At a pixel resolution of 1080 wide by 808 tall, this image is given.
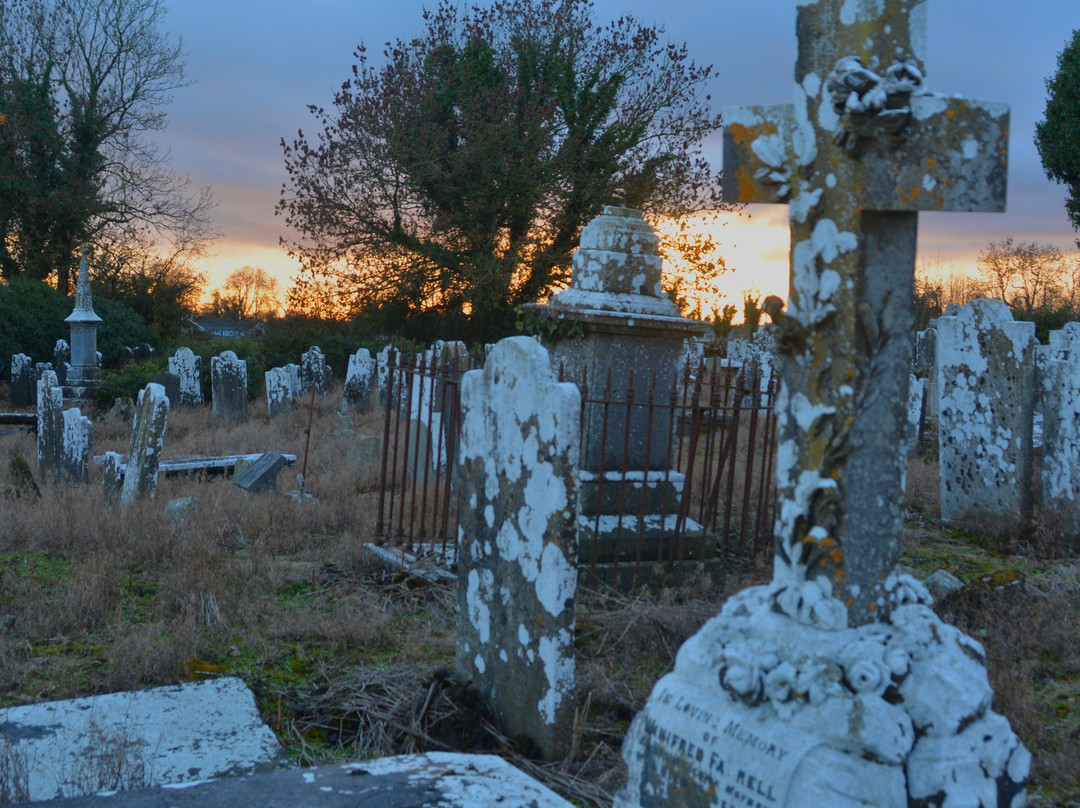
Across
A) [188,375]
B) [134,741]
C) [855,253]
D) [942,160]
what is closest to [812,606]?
[855,253]

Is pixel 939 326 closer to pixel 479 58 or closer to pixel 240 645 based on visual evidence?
pixel 240 645

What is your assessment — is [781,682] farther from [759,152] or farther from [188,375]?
[188,375]

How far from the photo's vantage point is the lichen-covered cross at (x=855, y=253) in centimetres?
235

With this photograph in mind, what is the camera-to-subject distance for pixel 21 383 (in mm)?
20016

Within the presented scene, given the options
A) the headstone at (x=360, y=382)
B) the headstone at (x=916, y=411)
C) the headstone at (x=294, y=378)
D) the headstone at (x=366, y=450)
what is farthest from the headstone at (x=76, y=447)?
the headstone at (x=916, y=411)

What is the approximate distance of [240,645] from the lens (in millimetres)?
4918

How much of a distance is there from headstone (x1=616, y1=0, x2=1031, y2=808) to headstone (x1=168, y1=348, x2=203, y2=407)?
17.6 m

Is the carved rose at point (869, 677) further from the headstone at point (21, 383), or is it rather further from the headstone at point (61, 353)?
the headstone at point (61, 353)

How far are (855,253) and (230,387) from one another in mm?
15327

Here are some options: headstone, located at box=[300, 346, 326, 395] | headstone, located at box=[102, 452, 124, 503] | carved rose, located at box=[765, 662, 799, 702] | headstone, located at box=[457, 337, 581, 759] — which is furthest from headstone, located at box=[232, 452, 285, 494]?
headstone, located at box=[300, 346, 326, 395]

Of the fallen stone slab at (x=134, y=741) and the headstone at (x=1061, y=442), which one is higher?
the headstone at (x=1061, y=442)

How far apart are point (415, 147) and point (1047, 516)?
16908 millimetres

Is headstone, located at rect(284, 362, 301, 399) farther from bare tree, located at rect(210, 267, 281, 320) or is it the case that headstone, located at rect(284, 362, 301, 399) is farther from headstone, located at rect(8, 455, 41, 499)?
bare tree, located at rect(210, 267, 281, 320)

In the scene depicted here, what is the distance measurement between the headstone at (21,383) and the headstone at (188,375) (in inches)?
158
